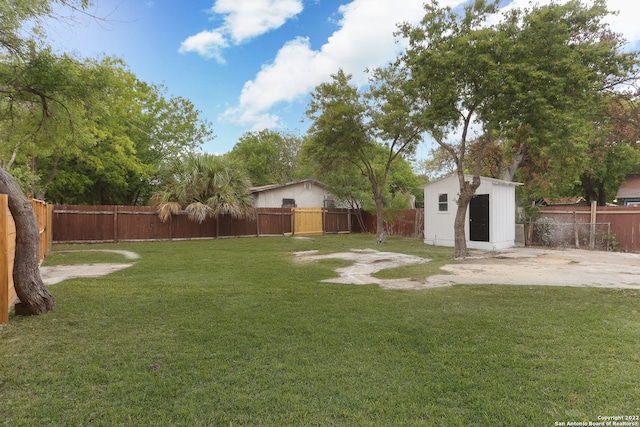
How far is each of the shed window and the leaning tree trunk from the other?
12152 millimetres

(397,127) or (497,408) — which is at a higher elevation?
(397,127)

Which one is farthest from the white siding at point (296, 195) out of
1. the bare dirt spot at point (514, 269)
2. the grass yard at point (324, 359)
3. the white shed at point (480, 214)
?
the grass yard at point (324, 359)

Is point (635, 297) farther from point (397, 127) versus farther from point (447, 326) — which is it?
point (397, 127)

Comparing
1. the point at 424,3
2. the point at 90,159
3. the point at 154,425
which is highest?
the point at 424,3

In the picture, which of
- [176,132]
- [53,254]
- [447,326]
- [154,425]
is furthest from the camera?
[176,132]

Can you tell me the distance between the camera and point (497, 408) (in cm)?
220

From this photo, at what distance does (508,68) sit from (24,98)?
10.2 metres

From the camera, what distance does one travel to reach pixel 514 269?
7.50 meters

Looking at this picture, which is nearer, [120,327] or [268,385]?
[268,385]

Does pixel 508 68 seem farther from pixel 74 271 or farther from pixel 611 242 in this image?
pixel 74 271

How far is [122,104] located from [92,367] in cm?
1881

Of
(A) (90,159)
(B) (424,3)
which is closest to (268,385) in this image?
(B) (424,3)

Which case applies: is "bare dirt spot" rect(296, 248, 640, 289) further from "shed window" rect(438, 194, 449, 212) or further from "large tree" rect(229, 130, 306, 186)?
"large tree" rect(229, 130, 306, 186)

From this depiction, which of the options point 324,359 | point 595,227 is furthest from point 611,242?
point 324,359
